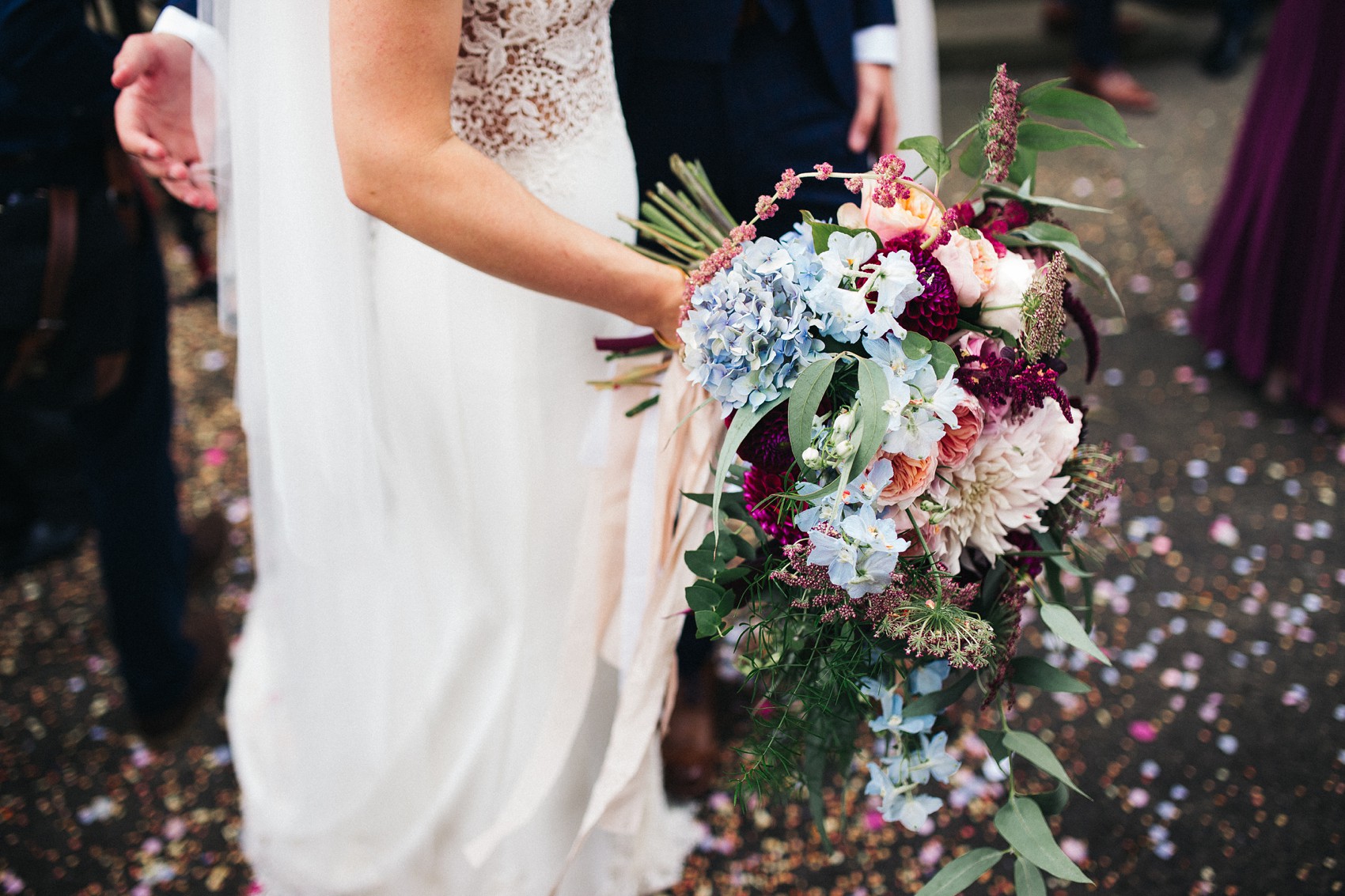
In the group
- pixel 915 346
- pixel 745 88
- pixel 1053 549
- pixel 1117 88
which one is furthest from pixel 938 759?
pixel 1117 88

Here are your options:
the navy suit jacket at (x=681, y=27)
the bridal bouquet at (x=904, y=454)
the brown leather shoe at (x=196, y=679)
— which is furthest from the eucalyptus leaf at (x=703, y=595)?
the brown leather shoe at (x=196, y=679)

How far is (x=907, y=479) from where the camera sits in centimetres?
102

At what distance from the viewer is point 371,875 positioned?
1680mm

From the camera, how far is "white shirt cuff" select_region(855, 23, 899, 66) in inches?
68.3

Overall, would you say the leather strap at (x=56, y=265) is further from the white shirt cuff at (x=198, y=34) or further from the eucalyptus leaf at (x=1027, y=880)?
the eucalyptus leaf at (x=1027, y=880)

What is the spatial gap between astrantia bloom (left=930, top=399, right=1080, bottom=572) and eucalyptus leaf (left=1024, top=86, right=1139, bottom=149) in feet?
1.14

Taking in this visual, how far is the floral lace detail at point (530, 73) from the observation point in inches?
49.3

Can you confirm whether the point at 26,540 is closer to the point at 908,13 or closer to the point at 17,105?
the point at 17,105

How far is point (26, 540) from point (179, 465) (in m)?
0.47

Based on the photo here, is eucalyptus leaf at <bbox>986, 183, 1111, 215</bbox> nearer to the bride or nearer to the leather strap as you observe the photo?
the bride

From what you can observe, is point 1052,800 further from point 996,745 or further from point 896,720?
point 896,720

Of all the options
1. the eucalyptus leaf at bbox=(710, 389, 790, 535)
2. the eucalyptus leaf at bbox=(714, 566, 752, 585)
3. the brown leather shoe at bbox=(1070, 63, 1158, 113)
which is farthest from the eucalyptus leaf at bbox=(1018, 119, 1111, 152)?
the brown leather shoe at bbox=(1070, 63, 1158, 113)

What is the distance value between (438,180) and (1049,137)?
0.74m

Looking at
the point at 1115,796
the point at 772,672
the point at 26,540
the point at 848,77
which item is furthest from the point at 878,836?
the point at 26,540
